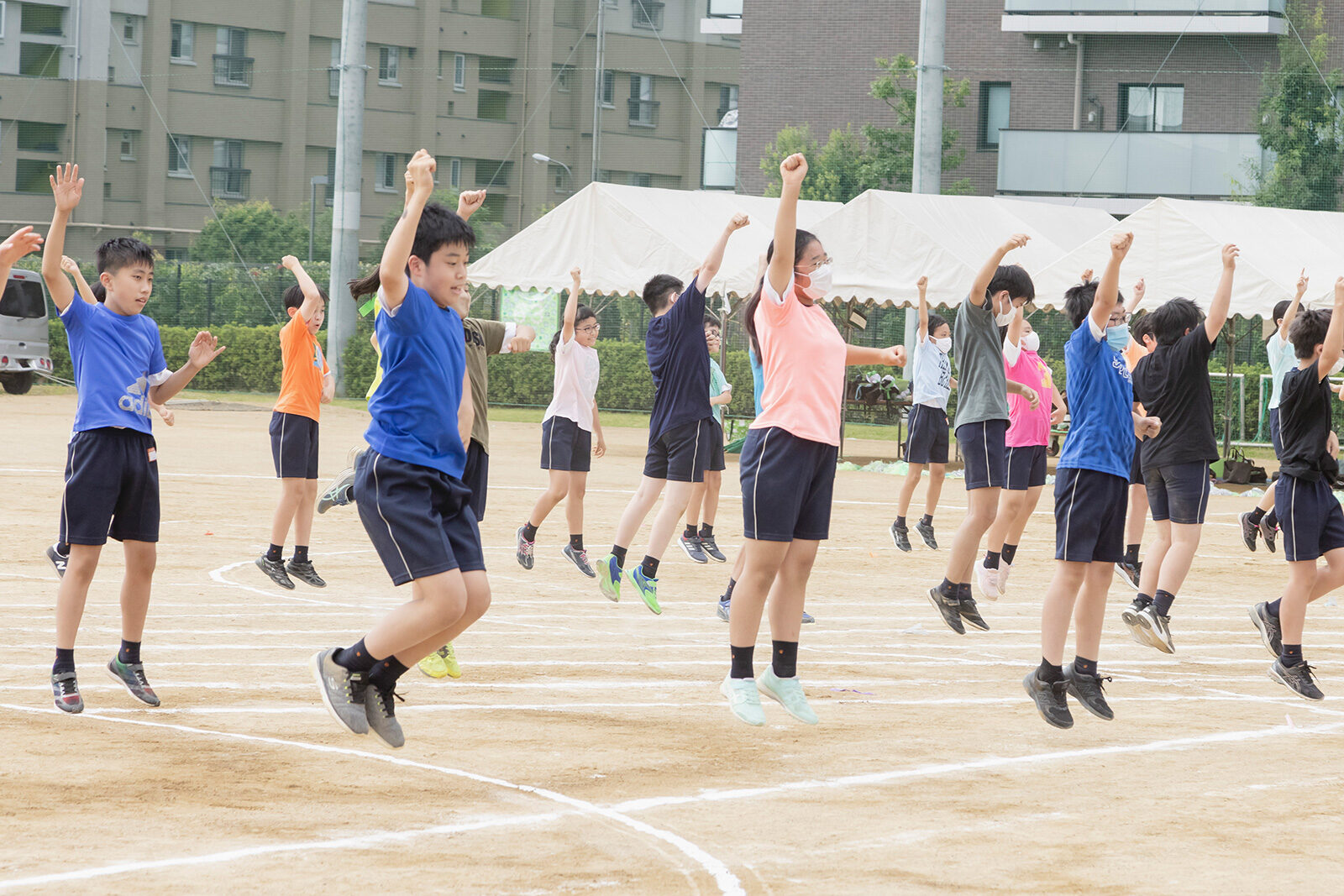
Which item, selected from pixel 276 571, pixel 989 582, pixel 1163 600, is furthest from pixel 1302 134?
pixel 276 571

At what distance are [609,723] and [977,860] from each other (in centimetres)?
207

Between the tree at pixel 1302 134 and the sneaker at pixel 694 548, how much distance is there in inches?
901

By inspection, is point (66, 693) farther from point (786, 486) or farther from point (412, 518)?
point (786, 486)

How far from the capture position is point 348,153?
108ft

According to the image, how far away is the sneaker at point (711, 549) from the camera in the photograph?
11.9 m

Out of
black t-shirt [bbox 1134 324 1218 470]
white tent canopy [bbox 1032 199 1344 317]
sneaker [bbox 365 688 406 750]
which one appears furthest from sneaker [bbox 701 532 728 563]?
white tent canopy [bbox 1032 199 1344 317]

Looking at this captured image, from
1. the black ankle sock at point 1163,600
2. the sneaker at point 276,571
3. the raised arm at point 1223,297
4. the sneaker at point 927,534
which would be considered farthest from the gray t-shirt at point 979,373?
the sneaker at point 927,534

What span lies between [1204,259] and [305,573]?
42.0 ft

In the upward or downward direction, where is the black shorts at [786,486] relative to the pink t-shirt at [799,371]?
downward

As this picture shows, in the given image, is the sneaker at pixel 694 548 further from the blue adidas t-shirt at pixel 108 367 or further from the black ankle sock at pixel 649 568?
the blue adidas t-shirt at pixel 108 367

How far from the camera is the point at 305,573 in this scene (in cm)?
995

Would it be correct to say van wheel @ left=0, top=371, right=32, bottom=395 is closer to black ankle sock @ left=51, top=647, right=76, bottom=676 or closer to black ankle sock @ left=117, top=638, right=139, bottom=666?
black ankle sock @ left=117, top=638, right=139, bottom=666

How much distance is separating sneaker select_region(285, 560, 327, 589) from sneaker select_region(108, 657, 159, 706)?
3.35 meters

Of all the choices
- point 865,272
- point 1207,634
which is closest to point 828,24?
point 865,272
